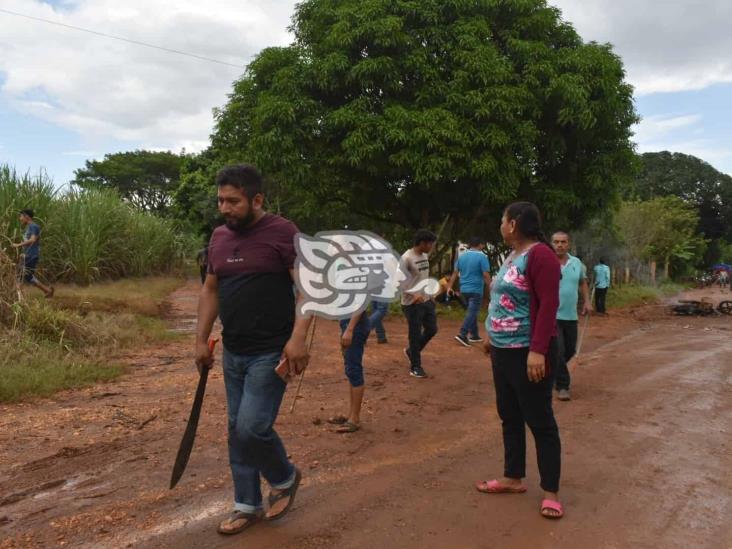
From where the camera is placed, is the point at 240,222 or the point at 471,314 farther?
the point at 471,314

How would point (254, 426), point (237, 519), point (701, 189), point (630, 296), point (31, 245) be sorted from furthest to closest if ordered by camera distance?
point (701, 189), point (630, 296), point (31, 245), point (237, 519), point (254, 426)

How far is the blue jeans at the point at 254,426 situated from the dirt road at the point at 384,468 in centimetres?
25

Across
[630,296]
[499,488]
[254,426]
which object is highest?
[254,426]

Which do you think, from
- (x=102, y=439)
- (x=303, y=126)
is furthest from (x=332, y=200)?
(x=102, y=439)

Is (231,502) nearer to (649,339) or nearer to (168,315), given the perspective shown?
(168,315)

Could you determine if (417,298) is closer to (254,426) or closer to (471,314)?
(471,314)

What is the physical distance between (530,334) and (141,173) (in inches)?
1627

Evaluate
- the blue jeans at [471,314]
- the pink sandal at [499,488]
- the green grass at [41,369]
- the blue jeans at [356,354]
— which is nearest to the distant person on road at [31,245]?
the green grass at [41,369]

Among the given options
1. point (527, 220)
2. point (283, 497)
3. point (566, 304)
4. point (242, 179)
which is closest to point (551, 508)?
point (283, 497)

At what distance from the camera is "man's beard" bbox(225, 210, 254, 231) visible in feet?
9.75

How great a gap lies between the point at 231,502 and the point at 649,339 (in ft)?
33.4

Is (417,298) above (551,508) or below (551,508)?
above

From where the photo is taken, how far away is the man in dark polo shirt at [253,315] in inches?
116

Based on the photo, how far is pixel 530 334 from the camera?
10.8 feet
